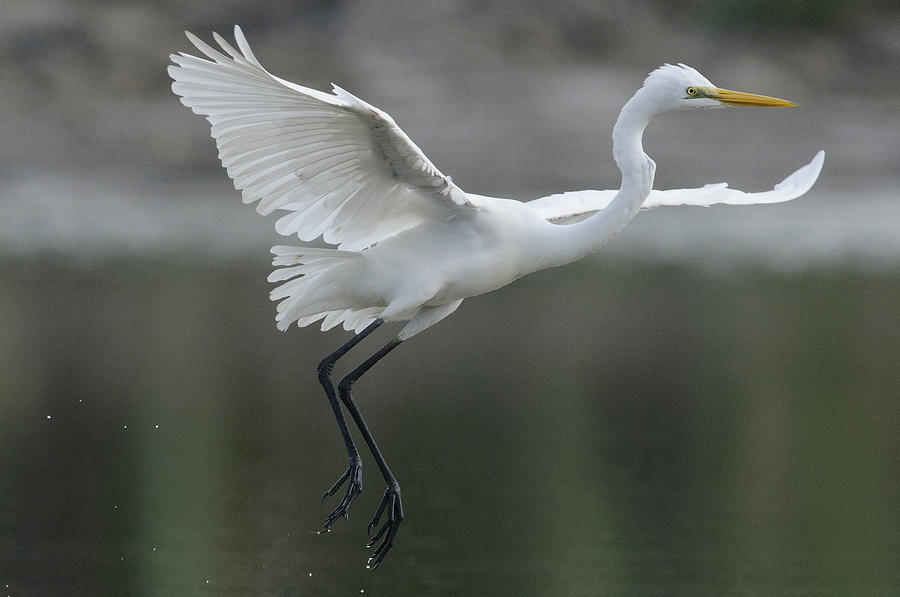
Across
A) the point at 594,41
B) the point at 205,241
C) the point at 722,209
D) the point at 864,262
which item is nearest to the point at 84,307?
the point at 205,241

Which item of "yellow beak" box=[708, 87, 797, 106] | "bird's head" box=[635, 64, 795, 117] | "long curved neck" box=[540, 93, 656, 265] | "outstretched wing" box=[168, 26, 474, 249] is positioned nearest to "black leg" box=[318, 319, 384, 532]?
"outstretched wing" box=[168, 26, 474, 249]

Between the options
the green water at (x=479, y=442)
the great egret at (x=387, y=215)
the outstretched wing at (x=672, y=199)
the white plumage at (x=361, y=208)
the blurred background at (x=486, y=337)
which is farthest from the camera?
the blurred background at (x=486, y=337)

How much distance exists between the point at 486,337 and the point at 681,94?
7.75 metres

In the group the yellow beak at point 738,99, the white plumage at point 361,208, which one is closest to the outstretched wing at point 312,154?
the white plumage at point 361,208

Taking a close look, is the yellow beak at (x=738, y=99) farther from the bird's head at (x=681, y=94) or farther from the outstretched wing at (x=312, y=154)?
the outstretched wing at (x=312, y=154)

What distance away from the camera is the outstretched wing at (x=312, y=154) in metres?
5.39

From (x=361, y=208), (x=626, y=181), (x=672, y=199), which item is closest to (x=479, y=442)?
(x=672, y=199)

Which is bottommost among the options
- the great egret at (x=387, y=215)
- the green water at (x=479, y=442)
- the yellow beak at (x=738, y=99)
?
the green water at (x=479, y=442)

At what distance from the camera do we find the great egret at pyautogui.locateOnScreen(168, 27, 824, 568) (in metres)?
5.69

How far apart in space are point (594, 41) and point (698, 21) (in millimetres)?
1999

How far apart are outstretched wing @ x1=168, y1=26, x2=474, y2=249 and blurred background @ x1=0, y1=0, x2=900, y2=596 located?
178cm

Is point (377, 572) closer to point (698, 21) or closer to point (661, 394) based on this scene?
point (661, 394)

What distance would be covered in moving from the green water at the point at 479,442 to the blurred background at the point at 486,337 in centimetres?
3

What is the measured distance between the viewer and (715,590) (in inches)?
276
